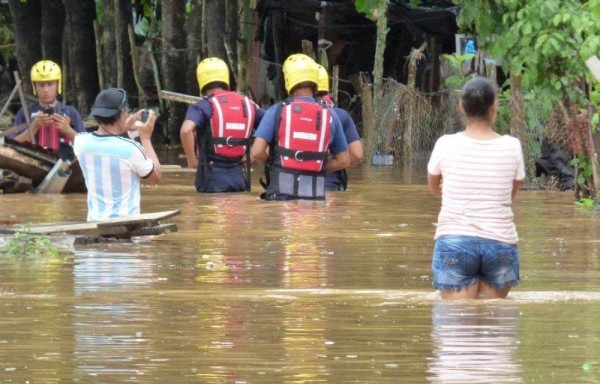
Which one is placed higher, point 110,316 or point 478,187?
point 478,187

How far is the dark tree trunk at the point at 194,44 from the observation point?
1369 inches

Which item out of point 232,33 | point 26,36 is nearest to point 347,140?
point 232,33

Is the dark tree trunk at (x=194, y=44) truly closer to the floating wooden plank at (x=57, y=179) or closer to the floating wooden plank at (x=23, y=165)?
the floating wooden plank at (x=23, y=165)

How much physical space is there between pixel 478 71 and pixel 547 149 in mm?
7050

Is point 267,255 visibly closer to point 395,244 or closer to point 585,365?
point 395,244

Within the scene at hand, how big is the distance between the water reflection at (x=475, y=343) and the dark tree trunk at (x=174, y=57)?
1002 inches

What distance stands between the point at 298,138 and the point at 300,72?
589mm

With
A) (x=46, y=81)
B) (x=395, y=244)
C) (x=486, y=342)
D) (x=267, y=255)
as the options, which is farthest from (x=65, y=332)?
(x=46, y=81)

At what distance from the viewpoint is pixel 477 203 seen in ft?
29.9

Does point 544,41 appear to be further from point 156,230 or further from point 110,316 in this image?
point 110,316

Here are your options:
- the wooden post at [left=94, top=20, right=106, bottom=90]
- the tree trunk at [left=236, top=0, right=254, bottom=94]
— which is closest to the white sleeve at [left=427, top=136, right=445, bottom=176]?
the tree trunk at [left=236, top=0, right=254, bottom=94]

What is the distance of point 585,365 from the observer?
7285 millimetres

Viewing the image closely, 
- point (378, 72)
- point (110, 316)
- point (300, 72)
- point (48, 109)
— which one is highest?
point (378, 72)

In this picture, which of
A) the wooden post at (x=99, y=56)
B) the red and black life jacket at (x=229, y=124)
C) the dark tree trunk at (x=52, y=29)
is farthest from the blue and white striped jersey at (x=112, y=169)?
the dark tree trunk at (x=52, y=29)
